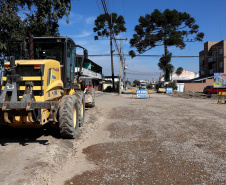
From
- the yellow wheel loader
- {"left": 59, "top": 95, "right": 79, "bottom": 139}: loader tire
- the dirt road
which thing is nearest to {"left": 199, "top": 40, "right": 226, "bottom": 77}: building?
the dirt road

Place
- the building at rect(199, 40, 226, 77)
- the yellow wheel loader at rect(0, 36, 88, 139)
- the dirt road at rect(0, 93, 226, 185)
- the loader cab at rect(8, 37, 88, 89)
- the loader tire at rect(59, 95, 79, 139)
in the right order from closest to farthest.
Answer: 1. the dirt road at rect(0, 93, 226, 185)
2. the yellow wheel loader at rect(0, 36, 88, 139)
3. the loader tire at rect(59, 95, 79, 139)
4. the loader cab at rect(8, 37, 88, 89)
5. the building at rect(199, 40, 226, 77)

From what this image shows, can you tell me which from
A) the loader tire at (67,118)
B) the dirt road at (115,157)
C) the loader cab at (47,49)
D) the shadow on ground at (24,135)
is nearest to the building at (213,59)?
the dirt road at (115,157)

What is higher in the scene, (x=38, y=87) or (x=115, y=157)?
(x=38, y=87)

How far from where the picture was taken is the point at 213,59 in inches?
2333

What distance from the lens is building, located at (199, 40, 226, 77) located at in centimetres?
5281

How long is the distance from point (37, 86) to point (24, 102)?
0.75m

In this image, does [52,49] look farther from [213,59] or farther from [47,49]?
[213,59]

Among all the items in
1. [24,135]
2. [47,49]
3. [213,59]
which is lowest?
[24,135]

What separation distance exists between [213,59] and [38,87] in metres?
60.1

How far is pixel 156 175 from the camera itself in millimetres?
4418

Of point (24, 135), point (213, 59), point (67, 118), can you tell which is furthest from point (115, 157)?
point (213, 59)

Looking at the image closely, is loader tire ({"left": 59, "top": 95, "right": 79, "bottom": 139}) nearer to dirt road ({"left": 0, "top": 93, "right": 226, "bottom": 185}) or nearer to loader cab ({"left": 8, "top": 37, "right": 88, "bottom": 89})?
dirt road ({"left": 0, "top": 93, "right": 226, "bottom": 185})

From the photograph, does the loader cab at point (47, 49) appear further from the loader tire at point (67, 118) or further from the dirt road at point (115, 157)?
the dirt road at point (115, 157)

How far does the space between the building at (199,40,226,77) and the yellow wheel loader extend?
1804 inches
